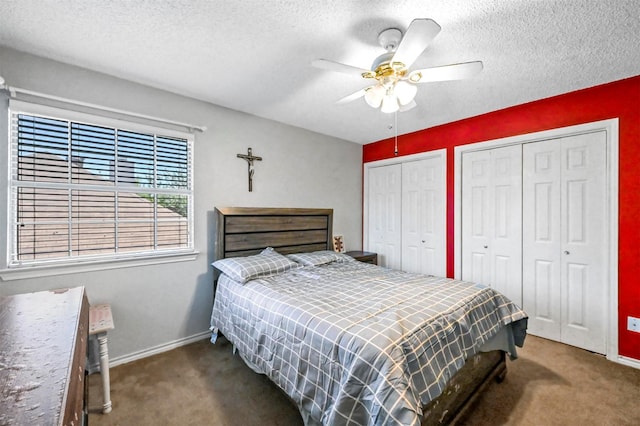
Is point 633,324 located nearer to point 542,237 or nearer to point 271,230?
point 542,237

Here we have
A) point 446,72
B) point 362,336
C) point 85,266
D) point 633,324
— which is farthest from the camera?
point 633,324

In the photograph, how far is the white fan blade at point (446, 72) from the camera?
156 centimetres

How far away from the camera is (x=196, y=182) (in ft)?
8.96

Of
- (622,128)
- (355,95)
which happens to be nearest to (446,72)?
(355,95)

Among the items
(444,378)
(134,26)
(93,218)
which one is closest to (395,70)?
(134,26)

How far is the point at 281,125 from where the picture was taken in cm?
341

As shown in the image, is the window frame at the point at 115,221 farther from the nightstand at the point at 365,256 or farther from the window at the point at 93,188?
the nightstand at the point at 365,256

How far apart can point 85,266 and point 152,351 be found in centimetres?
93

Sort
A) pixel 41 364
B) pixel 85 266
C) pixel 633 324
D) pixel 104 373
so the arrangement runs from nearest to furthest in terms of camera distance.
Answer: pixel 41 364 → pixel 104 373 → pixel 85 266 → pixel 633 324

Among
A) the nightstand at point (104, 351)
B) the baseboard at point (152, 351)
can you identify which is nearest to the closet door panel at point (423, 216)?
the baseboard at point (152, 351)

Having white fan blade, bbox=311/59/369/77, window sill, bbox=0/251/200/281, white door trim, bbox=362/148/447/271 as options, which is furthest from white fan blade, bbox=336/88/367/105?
window sill, bbox=0/251/200/281

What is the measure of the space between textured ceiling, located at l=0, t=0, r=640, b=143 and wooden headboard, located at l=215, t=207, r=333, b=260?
1.21 meters

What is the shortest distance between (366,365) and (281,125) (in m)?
2.87

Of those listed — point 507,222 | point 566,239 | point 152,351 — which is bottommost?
point 152,351
